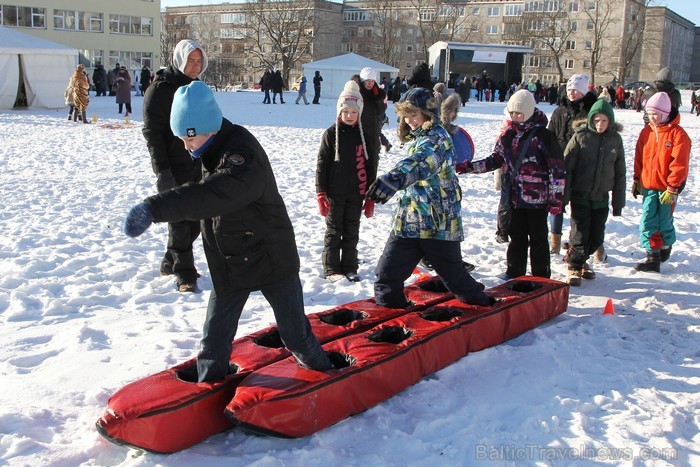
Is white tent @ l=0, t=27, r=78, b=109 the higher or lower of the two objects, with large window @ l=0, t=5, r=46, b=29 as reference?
lower

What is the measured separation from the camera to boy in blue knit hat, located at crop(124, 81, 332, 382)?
10.2 feet

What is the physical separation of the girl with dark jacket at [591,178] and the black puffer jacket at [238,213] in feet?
12.3

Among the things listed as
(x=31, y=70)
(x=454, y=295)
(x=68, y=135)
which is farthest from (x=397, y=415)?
(x=31, y=70)

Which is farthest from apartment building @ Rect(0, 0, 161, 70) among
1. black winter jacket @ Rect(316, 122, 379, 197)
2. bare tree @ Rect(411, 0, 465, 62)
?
black winter jacket @ Rect(316, 122, 379, 197)

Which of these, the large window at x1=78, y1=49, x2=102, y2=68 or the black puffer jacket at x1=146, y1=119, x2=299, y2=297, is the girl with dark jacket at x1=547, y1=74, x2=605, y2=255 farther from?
the large window at x1=78, y1=49, x2=102, y2=68

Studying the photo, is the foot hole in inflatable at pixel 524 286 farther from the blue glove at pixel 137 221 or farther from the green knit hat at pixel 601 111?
the blue glove at pixel 137 221

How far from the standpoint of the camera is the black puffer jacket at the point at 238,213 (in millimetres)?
3123

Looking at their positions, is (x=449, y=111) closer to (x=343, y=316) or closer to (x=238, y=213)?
(x=343, y=316)

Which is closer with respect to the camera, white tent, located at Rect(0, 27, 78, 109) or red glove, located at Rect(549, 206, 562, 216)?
red glove, located at Rect(549, 206, 562, 216)

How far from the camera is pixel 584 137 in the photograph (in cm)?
642

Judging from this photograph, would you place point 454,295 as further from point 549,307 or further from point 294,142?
point 294,142

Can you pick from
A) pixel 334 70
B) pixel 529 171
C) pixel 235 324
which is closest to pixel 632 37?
pixel 334 70

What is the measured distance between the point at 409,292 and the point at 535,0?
94.3 meters

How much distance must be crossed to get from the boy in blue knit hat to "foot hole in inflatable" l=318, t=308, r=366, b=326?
0.98 metres
